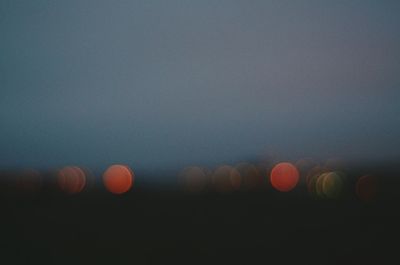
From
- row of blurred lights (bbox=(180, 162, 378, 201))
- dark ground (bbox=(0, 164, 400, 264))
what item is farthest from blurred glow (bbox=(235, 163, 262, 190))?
dark ground (bbox=(0, 164, 400, 264))

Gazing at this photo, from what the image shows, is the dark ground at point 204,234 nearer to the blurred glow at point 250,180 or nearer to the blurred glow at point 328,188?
the blurred glow at point 328,188

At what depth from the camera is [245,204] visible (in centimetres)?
2578

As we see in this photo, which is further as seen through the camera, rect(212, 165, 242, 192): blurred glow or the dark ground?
rect(212, 165, 242, 192): blurred glow

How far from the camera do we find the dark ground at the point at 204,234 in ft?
41.9

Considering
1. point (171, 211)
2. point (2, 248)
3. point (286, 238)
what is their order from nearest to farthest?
1. point (2, 248)
2. point (286, 238)
3. point (171, 211)

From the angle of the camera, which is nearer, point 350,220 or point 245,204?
point 350,220

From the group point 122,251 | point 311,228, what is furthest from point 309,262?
point 122,251

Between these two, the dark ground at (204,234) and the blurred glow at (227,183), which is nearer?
the dark ground at (204,234)

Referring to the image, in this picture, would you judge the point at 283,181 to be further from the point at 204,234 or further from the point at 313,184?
the point at 204,234

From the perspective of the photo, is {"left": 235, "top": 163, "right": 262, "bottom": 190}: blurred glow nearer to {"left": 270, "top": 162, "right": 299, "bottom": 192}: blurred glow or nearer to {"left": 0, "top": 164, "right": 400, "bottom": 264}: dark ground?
{"left": 270, "top": 162, "right": 299, "bottom": 192}: blurred glow

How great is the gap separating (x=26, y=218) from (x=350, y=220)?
48.4 ft

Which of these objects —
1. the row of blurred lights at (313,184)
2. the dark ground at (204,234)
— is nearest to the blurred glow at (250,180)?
the row of blurred lights at (313,184)

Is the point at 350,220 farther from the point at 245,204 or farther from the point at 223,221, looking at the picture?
the point at 245,204

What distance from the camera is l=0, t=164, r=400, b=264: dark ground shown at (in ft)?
41.9
